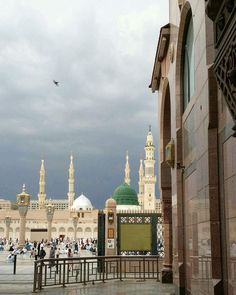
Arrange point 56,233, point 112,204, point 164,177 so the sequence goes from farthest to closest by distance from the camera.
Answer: point 56,233, point 112,204, point 164,177

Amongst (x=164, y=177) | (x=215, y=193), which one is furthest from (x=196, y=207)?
(x=164, y=177)

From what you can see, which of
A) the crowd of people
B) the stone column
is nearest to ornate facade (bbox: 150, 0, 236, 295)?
the stone column

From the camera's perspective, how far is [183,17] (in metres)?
10.7

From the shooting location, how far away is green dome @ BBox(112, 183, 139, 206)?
273ft

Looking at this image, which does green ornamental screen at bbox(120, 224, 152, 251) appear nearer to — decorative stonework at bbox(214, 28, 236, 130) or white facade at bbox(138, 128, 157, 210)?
decorative stonework at bbox(214, 28, 236, 130)

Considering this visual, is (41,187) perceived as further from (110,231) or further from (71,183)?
(110,231)

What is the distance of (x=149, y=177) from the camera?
354 ft

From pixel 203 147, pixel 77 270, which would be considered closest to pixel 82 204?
pixel 77 270

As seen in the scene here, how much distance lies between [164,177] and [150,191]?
94909mm

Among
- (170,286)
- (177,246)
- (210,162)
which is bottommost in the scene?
(170,286)

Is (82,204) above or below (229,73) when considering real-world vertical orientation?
above

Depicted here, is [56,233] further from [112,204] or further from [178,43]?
[178,43]

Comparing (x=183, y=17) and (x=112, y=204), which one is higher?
(x=183, y=17)

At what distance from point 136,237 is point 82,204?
98592 mm
